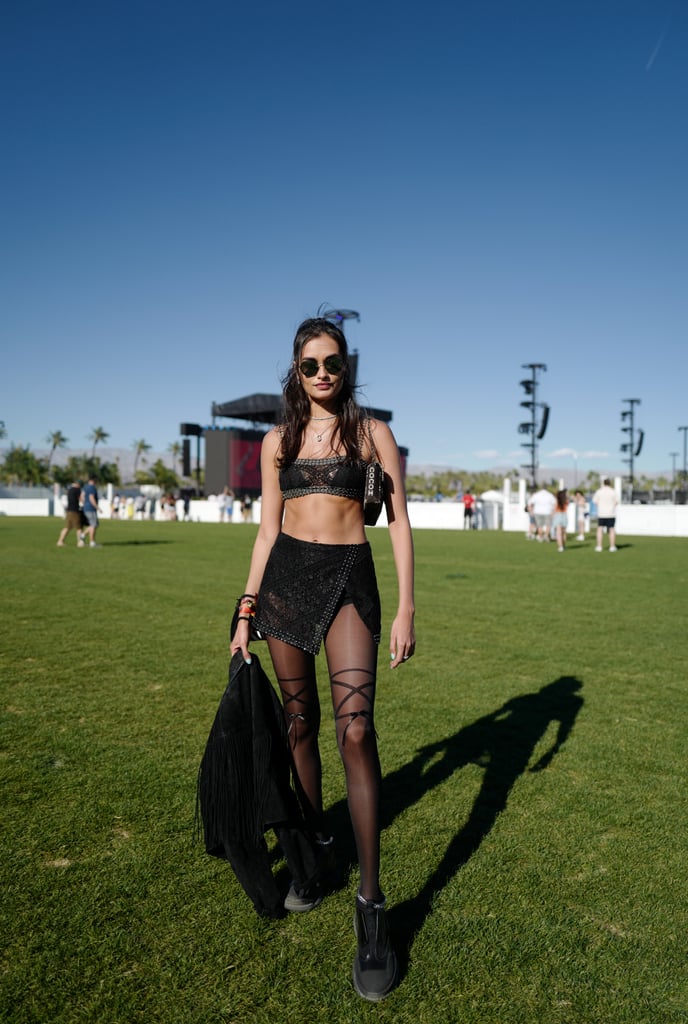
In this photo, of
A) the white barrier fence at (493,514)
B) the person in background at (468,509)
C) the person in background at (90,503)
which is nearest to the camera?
the person in background at (90,503)

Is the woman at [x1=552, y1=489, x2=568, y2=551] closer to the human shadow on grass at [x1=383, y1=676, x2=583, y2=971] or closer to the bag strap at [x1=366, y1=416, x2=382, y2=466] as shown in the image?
the human shadow on grass at [x1=383, y1=676, x2=583, y2=971]

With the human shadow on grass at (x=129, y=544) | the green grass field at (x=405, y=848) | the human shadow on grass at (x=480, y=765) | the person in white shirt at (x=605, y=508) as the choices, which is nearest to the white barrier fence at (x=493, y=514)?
the person in white shirt at (x=605, y=508)

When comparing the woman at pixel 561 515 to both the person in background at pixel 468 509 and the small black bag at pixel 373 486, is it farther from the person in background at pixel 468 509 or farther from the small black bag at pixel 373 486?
the small black bag at pixel 373 486

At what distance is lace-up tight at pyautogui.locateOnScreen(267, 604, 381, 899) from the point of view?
250 cm

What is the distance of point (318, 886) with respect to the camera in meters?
2.81

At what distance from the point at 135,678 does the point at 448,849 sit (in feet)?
11.4

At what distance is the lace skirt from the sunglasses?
628 mm

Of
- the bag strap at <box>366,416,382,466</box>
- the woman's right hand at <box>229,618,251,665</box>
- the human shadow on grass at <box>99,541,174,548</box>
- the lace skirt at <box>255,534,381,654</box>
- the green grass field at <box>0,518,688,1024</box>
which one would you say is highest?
the bag strap at <box>366,416,382,466</box>

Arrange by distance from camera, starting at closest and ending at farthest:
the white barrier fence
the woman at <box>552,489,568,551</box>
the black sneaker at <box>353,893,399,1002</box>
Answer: the black sneaker at <box>353,893,399,1002</box>, the woman at <box>552,489,568,551</box>, the white barrier fence

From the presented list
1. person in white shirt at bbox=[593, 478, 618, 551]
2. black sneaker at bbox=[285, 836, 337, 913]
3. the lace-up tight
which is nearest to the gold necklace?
the lace-up tight

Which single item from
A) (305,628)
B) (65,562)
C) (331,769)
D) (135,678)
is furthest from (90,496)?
(305,628)

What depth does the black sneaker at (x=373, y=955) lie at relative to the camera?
7.39 ft

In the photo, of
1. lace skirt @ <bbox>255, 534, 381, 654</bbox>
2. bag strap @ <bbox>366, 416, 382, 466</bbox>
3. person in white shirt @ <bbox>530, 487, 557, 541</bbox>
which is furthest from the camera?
person in white shirt @ <bbox>530, 487, 557, 541</bbox>

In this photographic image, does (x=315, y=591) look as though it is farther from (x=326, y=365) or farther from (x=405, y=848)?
(x=405, y=848)
